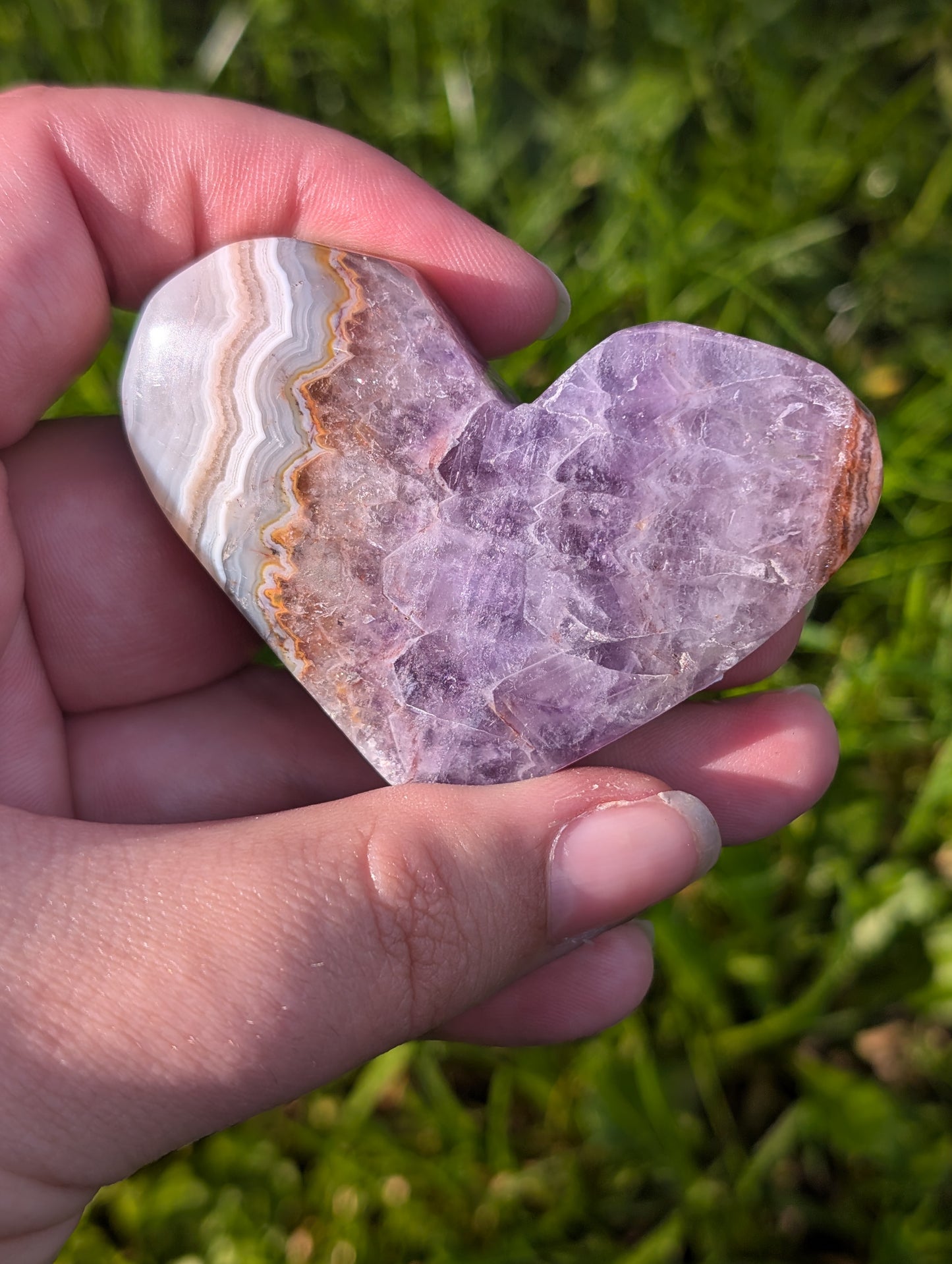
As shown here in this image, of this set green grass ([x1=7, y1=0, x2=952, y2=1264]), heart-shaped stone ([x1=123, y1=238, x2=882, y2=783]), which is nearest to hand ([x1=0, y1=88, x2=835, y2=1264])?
heart-shaped stone ([x1=123, y1=238, x2=882, y2=783])

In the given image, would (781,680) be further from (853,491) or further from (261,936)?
(261,936)

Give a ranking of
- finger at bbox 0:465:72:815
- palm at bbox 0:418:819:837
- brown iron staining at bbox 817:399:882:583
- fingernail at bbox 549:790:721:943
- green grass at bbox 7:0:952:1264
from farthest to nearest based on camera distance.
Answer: green grass at bbox 7:0:952:1264 < palm at bbox 0:418:819:837 < finger at bbox 0:465:72:815 < brown iron staining at bbox 817:399:882:583 < fingernail at bbox 549:790:721:943

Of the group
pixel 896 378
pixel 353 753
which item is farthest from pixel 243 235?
pixel 896 378

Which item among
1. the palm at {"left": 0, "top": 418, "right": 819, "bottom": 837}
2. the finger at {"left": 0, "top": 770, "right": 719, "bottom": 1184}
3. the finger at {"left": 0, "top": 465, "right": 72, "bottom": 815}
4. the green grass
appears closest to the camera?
the finger at {"left": 0, "top": 770, "right": 719, "bottom": 1184}

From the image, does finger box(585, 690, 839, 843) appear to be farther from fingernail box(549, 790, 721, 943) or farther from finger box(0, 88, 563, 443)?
Answer: finger box(0, 88, 563, 443)

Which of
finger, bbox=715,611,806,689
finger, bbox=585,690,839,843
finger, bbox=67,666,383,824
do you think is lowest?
finger, bbox=67,666,383,824

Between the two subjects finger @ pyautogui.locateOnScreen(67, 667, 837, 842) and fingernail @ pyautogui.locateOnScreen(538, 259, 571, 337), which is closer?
finger @ pyautogui.locateOnScreen(67, 667, 837, 842)

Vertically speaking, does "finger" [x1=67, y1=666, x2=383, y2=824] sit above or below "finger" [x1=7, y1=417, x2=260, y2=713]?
below

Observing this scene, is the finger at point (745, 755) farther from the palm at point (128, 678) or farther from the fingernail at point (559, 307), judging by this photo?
the fingernail at point (559, 307)

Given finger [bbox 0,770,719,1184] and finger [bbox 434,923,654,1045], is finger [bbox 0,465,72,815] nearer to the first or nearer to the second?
finger [bbox 0,770,719,1184]
